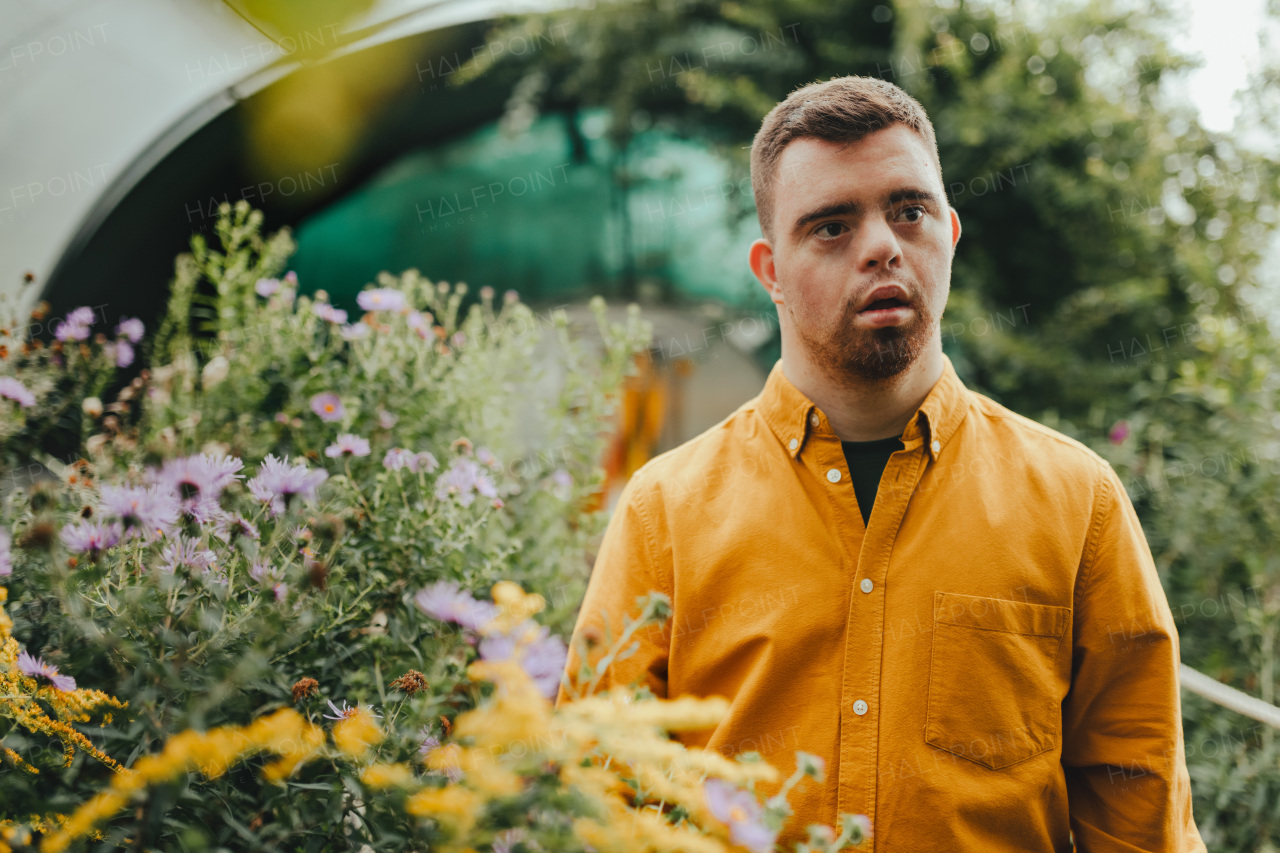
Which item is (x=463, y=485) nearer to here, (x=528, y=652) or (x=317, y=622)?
(x=317, y=622)

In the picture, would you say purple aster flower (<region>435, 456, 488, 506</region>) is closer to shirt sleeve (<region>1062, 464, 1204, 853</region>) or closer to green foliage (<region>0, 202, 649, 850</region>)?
green foliage (<region>0, 202, 649, 850</region>)

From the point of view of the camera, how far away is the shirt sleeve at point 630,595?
4.17 feet

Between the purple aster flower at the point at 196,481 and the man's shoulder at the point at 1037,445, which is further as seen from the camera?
the man's shoulder at the point at 1037,445

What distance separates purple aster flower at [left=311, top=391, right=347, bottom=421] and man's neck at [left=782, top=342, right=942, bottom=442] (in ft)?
3.42

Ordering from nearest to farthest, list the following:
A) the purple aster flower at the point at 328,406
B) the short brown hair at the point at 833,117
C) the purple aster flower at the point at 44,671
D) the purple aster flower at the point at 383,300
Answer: the purple aster flower at the point at 44,671
the short brown hair at the point at 833,117
the purple aster flower at the point at 328,406
the purple aster flower at the point at 383,300

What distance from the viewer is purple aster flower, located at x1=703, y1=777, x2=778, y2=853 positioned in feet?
1.95

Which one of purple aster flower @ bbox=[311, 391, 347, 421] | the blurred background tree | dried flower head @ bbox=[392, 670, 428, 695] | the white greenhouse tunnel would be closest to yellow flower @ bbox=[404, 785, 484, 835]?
dried flower head @ bbox=[392, 670, 428, 695]

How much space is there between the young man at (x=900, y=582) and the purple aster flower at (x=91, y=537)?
0.64 metres

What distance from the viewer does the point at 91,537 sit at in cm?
90

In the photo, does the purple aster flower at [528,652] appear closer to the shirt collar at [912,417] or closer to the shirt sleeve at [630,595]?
the shirt sleeve at [630,595]

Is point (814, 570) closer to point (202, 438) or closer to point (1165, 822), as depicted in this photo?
point (1165, 822)

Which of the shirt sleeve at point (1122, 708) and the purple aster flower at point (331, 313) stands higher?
the purple aster flower at point (331, 313)

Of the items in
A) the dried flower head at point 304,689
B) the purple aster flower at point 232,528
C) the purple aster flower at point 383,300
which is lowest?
the dried flower head at point 304,689

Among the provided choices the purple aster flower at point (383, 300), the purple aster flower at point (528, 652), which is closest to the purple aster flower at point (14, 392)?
the purple aster flower at point (383, 300)
